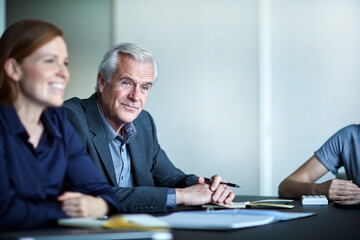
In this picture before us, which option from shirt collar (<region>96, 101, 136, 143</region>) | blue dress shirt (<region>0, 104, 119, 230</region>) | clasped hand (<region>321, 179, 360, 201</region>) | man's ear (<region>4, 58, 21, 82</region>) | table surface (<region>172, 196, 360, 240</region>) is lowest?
table surface (<region>172, 196, 360, 240</region>)

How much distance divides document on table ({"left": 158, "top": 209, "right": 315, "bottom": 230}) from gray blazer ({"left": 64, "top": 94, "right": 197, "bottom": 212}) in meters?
0.27

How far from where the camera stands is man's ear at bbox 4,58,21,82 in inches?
50.6

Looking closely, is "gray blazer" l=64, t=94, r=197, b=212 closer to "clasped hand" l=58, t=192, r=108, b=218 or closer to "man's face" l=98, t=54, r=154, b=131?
"man's face" l=98, t=54, r=154, b=131

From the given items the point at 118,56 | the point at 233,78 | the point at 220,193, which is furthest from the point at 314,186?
the point at 233,78

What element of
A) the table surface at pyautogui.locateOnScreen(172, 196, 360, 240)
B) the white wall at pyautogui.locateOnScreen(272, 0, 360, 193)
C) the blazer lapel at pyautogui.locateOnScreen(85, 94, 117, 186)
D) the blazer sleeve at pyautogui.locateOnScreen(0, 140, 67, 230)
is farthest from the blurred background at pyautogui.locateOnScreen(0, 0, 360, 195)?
the blazer sleeve at pyautogui.locateOnScreen(0, 140, 67, 230)

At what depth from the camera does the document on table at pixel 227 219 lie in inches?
48.8

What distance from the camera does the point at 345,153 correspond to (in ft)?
8.32

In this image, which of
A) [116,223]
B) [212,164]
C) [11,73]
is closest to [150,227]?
[116,223]

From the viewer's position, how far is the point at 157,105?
429 centimetres

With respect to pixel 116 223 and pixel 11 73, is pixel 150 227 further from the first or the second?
pixel 11 73

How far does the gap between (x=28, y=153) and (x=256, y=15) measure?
3.32 metres

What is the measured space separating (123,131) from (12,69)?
1.06 metres

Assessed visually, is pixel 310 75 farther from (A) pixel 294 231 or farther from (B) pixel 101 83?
(A) pixel 294 231

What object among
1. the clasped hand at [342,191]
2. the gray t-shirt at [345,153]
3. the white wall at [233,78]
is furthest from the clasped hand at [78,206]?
the white wall at [233,78]
